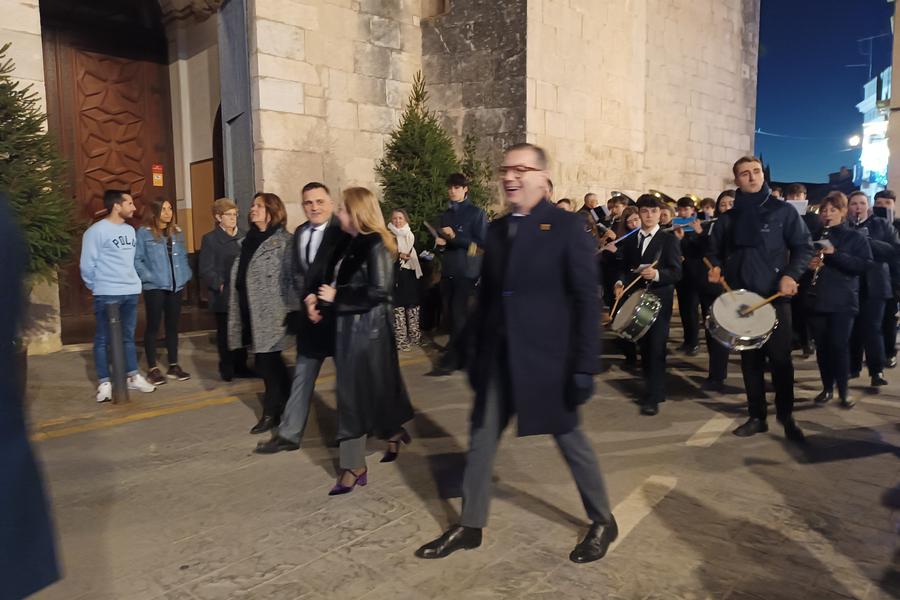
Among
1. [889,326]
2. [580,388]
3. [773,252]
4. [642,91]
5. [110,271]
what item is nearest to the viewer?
[580,388]

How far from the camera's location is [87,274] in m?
5.96

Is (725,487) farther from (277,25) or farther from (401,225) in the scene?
(277,25)

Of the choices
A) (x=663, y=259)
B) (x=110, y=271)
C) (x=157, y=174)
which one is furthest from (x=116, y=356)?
(x=157, y=174)

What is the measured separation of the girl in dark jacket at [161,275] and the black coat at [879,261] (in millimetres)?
6236

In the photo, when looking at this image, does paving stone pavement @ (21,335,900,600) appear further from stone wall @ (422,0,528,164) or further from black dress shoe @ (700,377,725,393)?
stone wall @ (422,0,528,164)

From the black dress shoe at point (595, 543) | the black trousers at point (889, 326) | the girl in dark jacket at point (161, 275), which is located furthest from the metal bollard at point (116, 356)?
the black trousers at point (889, 326)

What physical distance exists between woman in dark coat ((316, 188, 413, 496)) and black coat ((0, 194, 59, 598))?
244 cm

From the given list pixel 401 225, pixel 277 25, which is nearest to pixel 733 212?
pixel 401 225

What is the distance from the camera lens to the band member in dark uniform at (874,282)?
6.25m

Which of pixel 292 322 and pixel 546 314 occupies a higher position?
pixel 546 314

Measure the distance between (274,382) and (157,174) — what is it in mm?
8011

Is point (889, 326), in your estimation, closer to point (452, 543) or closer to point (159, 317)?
point (452, 543)

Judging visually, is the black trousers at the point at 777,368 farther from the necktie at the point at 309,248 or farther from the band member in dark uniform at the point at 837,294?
the necktie at the point at 309,248

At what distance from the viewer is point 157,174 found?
11.8 meters
